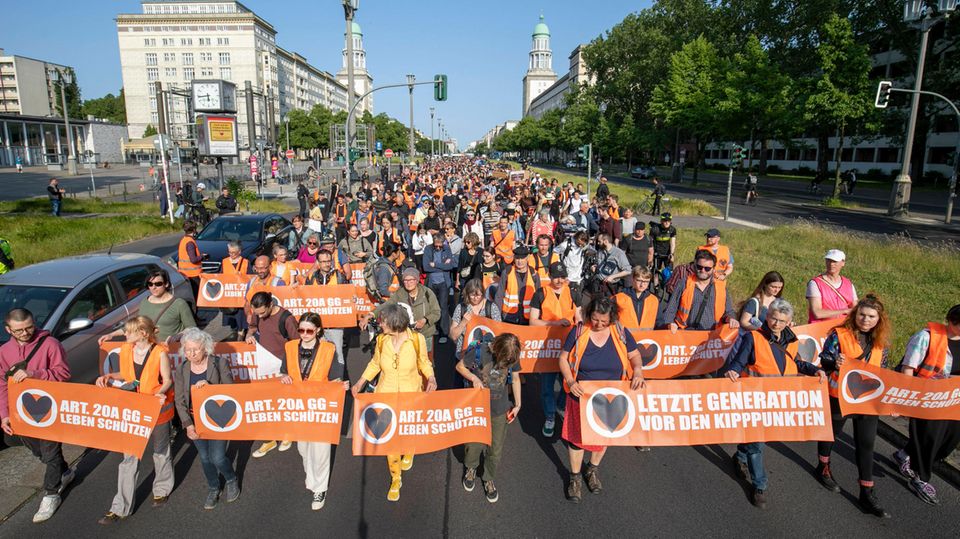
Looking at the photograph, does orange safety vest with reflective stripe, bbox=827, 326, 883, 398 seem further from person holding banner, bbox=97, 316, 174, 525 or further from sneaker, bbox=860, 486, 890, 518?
person holding banner, bbox=97, 316, 174, 525

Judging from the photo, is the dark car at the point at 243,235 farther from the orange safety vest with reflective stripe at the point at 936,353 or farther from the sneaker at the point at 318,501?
the orange safety vest with reflective stripe at the point at 936,353

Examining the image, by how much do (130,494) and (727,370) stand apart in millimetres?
4998

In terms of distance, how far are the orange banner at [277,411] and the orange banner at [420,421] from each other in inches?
10.8

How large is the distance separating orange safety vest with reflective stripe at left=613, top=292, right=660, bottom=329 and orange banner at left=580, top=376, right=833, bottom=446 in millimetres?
1561

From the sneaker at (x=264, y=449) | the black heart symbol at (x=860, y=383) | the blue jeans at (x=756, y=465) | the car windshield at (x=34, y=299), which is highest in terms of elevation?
the car windshield at (x=34, y=299)

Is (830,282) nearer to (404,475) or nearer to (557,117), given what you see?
(404,475)

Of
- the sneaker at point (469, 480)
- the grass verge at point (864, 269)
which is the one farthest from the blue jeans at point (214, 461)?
the grass verge at point (864, 269)

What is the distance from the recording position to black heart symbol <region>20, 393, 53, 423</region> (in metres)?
4.55

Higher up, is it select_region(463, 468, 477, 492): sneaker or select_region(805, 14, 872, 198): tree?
select_region(805, 14, 872, 198): tree

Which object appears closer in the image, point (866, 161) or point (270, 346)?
point (270, 346)

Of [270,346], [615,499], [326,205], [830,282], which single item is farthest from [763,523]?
[326,205]

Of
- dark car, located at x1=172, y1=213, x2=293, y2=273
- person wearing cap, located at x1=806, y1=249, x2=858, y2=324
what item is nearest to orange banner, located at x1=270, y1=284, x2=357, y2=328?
dark car, located at x1=172, y1=213, x2=293, y2=273

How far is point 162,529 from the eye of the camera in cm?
431

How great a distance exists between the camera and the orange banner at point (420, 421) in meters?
4.55
